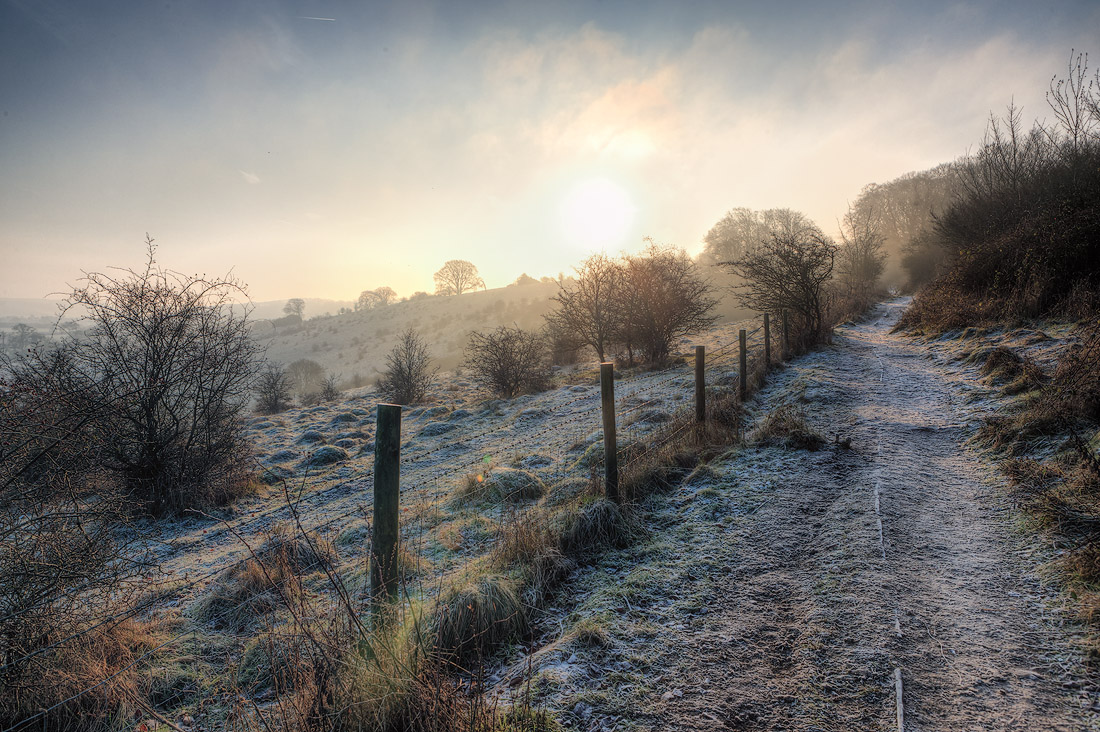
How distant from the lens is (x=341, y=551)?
5379 mm

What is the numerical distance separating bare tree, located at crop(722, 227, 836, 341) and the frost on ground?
8.59 m

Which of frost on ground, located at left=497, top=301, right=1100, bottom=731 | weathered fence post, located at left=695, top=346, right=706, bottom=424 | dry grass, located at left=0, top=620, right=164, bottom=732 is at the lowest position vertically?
dry grass, located at left=0, top=620, right=164, bottom=732

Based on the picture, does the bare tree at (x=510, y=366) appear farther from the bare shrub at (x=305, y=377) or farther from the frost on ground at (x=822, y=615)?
the bare shrub at (x=305, y=377)

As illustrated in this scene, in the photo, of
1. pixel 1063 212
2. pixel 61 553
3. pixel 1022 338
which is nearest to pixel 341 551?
pixel 61 553

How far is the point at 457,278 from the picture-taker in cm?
6544

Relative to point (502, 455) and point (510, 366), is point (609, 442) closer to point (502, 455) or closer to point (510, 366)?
point (502, 455)

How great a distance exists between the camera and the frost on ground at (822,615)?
222 centimetres

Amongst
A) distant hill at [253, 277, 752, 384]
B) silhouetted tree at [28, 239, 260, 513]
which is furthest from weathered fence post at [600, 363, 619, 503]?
distant hill at [253, 277, 752, 384]

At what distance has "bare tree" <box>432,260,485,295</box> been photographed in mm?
65125

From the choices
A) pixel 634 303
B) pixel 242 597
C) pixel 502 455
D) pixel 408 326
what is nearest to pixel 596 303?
pixel 634 303

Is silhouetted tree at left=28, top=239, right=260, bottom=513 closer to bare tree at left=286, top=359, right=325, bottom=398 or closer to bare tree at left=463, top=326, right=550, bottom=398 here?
bare tree at left=463, top=326, right=550, bottom=398

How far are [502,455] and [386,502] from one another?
5.69 m

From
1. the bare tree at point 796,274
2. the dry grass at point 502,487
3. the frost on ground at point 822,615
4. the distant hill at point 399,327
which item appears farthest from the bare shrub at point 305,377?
the frost on ground at point 822,615

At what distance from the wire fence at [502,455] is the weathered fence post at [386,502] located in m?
1.06
